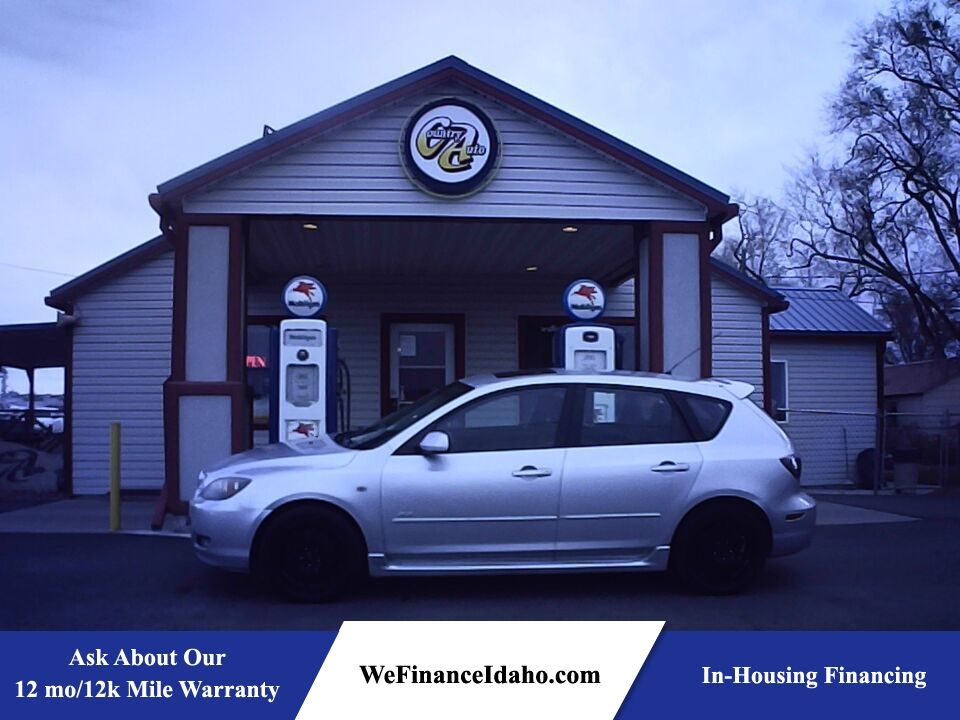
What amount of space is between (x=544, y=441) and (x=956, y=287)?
93.4ft

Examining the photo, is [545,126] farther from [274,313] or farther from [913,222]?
[913,222]

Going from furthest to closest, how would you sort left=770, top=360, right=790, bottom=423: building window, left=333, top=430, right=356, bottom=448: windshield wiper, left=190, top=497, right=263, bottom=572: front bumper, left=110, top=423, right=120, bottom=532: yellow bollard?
left=770, top=360, right=790, bottom=423: building window < left=110, top=423, right=120, bottom=532: yellow bollard < left=333, top=430, right=356, bottom=448: windshield wiper < left=190, top=497, right=263, bottom=572: front bumper

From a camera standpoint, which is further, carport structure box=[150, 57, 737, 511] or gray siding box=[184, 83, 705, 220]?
gray siding box=[184, 83, 705, 220]

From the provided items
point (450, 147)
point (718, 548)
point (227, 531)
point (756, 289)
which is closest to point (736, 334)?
point (756, 289)

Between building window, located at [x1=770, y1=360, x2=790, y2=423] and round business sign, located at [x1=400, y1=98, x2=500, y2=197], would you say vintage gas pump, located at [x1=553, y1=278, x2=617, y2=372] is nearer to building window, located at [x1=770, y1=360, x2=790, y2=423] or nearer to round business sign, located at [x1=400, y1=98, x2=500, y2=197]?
round business sign, located at [x1=400, y1=98, x2=500, y2=197]

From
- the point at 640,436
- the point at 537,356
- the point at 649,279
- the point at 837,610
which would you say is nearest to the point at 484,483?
the point at 640,436

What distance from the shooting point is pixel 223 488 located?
652cm

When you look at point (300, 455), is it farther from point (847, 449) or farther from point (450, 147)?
point (847, 449)

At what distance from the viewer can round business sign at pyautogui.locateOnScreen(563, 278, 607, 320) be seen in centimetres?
1075

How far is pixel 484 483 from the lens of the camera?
650 centimetres

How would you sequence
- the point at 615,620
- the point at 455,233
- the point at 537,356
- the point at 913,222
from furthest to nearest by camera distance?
the point at 913,222 → the point at 537,356 → the point at 455,233 → the point at 615,620

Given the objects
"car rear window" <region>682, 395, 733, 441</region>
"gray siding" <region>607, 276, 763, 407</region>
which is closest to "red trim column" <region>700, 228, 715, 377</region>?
"car rear window" <region>682, 395, 733, 441</region>

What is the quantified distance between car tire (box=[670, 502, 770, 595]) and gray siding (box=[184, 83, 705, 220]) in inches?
185

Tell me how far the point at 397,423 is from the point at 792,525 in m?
2.91
